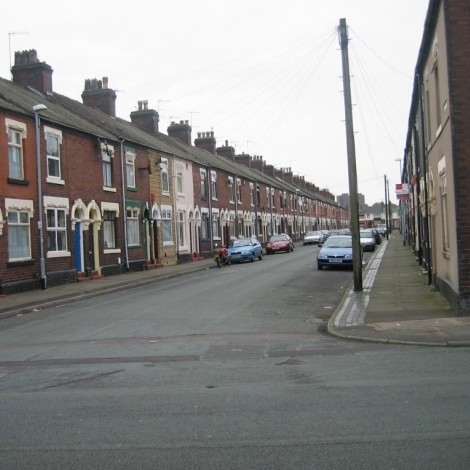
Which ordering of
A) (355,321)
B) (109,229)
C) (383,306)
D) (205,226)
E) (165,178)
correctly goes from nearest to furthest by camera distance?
1. (355,321)
2. (383,306)
3. (109,229)
4. (165,178)
5. (205,226)

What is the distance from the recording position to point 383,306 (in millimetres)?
14430

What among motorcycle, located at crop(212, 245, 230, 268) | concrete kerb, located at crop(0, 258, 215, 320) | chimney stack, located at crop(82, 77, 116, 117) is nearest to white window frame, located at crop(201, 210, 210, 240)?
motorcycle, located at crop(212, 245, 230, 268)

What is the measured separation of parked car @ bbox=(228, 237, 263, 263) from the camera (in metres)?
36.4

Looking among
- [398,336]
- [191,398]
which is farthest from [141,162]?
[191,398]

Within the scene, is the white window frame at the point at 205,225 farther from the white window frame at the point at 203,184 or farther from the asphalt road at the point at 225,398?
the asphalt road at the point at 225,398

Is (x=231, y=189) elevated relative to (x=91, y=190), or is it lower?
elevated

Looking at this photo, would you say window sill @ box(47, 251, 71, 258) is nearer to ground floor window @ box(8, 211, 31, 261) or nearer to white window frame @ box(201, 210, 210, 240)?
ground floor window @ box(8, 211, 31, 261)

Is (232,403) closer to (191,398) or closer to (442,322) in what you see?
(191,398)

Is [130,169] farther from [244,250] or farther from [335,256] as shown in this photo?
[335,256]

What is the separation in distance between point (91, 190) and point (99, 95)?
36.6 feet

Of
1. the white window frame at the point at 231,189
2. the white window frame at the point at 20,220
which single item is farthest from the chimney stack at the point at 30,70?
the white window frame at the point at 231,189

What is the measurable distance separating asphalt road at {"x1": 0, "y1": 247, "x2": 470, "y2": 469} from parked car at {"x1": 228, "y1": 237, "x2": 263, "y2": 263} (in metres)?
23.0

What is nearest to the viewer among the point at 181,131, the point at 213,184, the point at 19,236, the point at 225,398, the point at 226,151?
the point at 225,398

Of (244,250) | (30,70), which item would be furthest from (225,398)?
(244,250)
